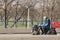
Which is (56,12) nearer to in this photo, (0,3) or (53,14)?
(53,14)

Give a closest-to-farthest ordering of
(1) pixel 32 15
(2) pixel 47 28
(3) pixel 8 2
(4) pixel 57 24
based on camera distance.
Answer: (2) pixel 47 28
(4) pixel 57 24
(3) pixel 8 2
(1) pixel 32 15

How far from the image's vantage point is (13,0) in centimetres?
3878

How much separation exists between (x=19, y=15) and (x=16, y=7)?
1.90 meters

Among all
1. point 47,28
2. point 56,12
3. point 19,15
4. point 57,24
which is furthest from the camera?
point 56,12

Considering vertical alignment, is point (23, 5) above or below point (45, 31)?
above

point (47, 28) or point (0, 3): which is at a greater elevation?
point (0, 3)

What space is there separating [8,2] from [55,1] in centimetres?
918

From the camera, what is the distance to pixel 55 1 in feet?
138

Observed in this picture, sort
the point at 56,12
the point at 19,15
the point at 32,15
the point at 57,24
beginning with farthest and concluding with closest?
the point at 32,15 < the point at 56,12 < the point at 19,15 < the point at 57,24

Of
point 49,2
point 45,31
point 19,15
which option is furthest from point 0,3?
point 45,31

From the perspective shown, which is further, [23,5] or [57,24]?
[23,5]

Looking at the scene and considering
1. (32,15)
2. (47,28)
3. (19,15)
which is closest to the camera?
(47,28)

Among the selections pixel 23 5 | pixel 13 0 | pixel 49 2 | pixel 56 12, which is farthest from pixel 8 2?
pixel 56 12

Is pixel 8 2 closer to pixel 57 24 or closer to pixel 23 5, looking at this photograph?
pixel 23 5
